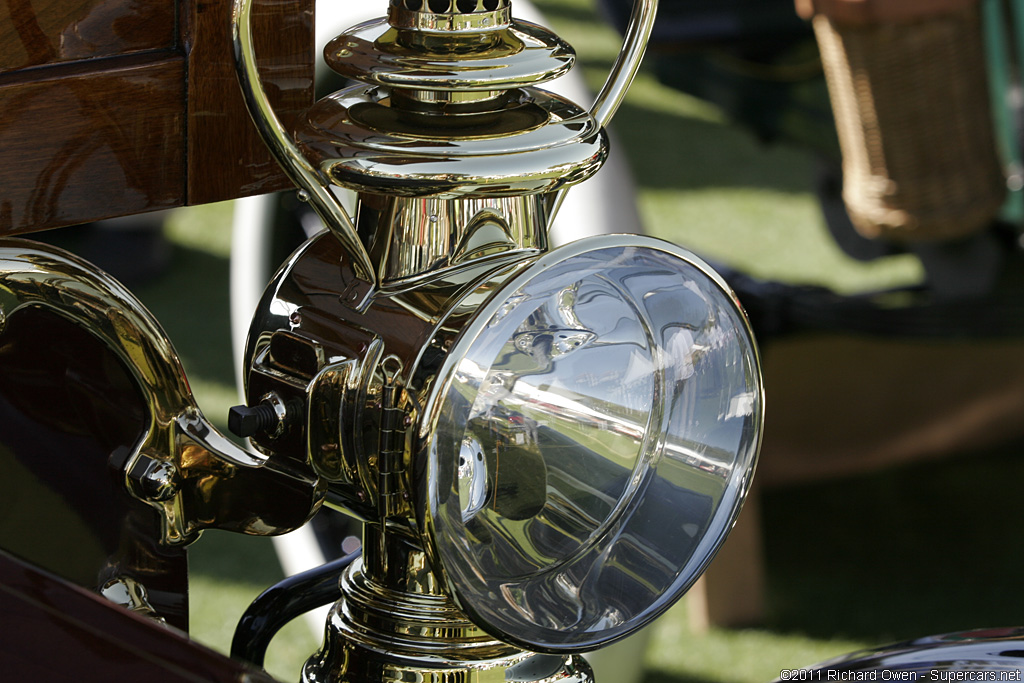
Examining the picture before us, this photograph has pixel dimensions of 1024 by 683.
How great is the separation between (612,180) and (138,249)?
2.78 m

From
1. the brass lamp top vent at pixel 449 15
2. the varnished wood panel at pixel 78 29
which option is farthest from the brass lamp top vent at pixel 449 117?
the varnished wood panel at pixel 78 29

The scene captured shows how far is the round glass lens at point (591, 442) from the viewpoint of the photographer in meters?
0.57

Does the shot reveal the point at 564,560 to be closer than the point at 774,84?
Yes

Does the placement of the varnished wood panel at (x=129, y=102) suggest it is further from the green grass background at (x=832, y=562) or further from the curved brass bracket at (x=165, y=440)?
the green grass background at (x=832, y=562)

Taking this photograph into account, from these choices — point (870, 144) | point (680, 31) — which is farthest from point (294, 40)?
point (680, 31)

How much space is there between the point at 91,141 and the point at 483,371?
0.25 meters

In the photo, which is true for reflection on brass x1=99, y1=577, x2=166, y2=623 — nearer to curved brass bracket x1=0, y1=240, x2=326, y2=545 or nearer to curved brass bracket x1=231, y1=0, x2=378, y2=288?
curved brass bracket x1=0, y1=240, x2=326, y2=545

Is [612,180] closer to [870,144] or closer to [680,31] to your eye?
[870,144]

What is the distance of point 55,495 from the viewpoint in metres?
0.74

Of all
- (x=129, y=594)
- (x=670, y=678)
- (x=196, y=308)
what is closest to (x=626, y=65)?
(x=129, y=594)

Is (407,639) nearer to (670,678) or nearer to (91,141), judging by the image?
(91,141)

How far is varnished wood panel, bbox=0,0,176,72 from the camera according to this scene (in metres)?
0.61

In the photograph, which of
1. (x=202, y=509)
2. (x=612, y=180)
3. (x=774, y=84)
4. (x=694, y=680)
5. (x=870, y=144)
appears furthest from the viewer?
(x=774, y=84)

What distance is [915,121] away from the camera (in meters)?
1.91
